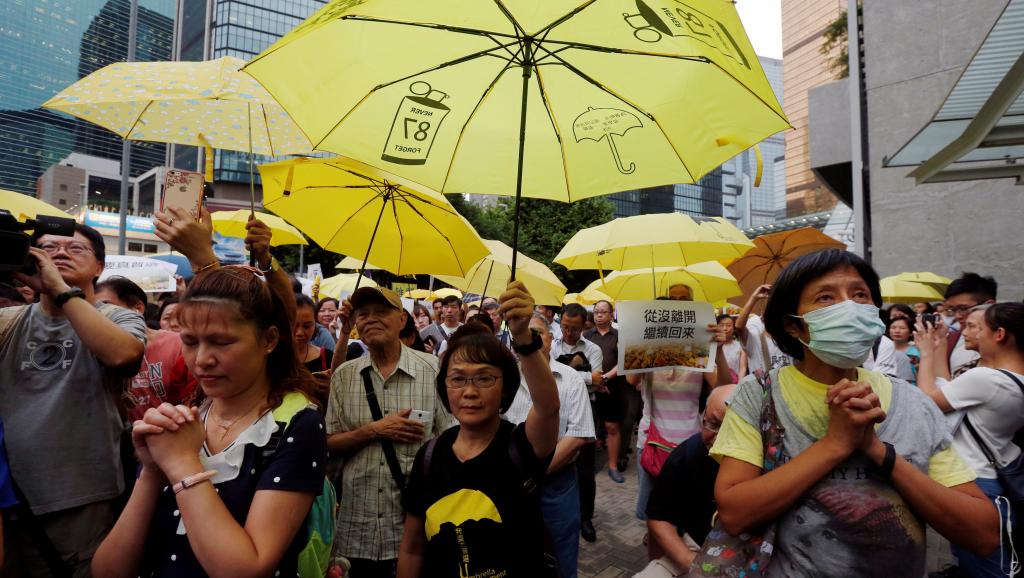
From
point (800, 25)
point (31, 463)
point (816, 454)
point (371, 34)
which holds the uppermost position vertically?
point (800, 25)

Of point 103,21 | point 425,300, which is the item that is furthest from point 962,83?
point 103,21

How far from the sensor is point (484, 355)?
218cm

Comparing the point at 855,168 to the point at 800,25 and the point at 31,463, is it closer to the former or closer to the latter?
the point at 31,463

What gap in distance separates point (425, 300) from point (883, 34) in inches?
564

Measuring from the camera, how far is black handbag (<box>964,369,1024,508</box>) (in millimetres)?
3008

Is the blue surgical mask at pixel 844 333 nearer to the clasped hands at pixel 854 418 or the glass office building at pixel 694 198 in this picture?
the clasped hands at pixel 854 418

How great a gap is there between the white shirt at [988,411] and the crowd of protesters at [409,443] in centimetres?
1

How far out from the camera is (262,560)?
1.32 meters

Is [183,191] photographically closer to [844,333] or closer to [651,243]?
[844,333]

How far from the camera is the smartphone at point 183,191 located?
83.7 inches

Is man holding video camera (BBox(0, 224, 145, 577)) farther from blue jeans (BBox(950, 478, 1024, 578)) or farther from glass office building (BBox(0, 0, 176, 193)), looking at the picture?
glass office building (BBox(0, 0, 176, 193))

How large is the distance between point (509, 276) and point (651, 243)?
5.71 feet

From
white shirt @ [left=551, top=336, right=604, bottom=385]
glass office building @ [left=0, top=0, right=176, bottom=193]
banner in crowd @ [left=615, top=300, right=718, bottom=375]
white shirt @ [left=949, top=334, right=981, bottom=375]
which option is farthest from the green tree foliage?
glass office building @ [left=0, top=0, right=176, bottom=193]

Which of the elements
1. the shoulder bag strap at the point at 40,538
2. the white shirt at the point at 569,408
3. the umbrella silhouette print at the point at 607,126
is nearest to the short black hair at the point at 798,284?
the umbrella silhouette print at the point at 607,126
